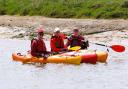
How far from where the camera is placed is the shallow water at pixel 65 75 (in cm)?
1688

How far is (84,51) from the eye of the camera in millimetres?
21266

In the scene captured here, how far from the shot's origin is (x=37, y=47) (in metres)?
21.4

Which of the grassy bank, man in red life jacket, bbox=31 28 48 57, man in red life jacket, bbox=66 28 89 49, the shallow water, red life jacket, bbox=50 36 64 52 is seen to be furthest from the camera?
the grassy bank

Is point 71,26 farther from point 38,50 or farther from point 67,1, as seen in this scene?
point 38,50

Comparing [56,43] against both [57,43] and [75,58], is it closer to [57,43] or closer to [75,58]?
[57,43]

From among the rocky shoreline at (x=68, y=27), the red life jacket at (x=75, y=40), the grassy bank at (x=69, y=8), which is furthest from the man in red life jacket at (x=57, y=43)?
the grassy bank at (x=69, y=8)

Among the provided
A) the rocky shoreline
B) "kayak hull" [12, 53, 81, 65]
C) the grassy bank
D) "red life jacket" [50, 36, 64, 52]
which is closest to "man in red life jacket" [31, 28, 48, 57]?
"kayak hull" [12, 53, 81, 65]

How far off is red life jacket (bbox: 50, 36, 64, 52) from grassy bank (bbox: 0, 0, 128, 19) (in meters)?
10.8

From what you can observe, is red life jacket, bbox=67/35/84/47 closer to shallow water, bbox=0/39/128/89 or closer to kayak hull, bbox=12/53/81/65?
shallow water, bbox=0/39/128/89

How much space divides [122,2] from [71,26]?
4.15 metres

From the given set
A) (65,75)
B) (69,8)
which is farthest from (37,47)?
(69,8)

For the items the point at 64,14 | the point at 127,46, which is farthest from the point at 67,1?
the point at 127,46

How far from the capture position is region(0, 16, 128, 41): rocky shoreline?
29277 millimetres

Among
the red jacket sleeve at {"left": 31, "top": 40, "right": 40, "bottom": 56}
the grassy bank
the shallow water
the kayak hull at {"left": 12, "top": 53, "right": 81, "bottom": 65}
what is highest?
the grassy bank
